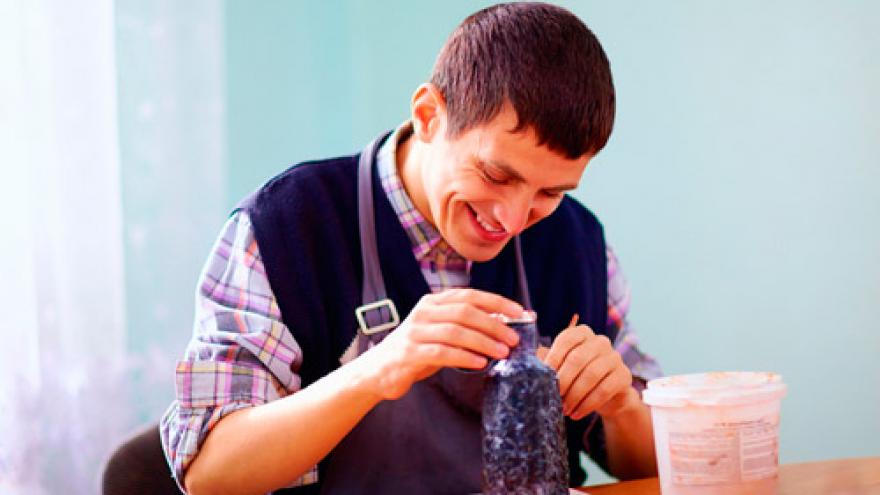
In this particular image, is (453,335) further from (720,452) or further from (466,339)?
(720,452)

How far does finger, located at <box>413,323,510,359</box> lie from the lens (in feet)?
3.45

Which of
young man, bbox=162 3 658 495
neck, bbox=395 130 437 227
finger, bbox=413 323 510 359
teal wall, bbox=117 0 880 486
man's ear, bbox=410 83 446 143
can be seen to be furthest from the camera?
teal wall, bbox=117 0 880 486

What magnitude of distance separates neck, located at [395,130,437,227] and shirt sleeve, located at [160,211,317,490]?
0.22 meters

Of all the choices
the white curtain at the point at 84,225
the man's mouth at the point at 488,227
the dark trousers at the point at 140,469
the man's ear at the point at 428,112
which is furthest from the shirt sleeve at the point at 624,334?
the white curtain at the point at 84,225

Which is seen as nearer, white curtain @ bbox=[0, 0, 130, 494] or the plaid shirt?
the plaid shirt

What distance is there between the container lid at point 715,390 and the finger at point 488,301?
0.57 feet

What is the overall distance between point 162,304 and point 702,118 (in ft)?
4.10

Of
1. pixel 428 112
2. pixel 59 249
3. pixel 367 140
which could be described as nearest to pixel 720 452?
pixel 428 112

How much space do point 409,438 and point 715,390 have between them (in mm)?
432

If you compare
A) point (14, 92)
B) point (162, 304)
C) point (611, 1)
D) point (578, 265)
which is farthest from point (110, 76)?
point (611, 1)

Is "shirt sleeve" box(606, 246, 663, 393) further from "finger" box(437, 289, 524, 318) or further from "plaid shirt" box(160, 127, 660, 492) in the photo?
"finger" box(437, 289, 524, 318)

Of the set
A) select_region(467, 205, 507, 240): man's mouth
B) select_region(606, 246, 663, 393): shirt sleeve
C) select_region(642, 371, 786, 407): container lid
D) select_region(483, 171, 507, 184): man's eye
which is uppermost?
select_region(483, 171, 507, 184): man's eye

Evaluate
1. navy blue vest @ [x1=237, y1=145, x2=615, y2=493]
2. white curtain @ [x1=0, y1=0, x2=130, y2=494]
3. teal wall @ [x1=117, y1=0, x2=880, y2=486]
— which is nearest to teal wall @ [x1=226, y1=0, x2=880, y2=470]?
teal wall @ [x1=117, y1=0, x2=880, y2=486]

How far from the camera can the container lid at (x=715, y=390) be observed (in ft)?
3.50
